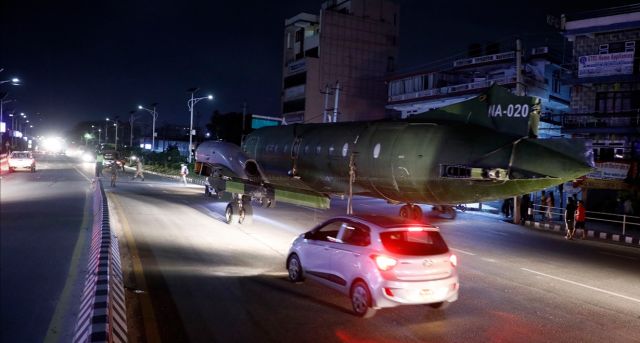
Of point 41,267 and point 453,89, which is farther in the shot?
point 453,89

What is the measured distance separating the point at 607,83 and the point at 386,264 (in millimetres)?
30886

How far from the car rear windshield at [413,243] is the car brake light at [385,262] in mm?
178

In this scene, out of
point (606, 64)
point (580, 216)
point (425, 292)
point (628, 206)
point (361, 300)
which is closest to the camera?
point (425, 292)

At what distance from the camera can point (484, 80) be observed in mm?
43812

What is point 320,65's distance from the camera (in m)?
65.4

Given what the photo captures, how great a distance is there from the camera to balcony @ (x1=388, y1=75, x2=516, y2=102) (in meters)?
41.5

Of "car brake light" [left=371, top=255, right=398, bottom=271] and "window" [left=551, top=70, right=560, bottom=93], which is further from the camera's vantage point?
"window" [left=551, top=70, right=560, bottom=93]

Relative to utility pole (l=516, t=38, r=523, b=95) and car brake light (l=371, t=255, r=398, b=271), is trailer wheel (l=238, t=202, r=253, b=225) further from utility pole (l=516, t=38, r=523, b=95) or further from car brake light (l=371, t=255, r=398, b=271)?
utility pole (l=516, t=38, r=523, b=95)

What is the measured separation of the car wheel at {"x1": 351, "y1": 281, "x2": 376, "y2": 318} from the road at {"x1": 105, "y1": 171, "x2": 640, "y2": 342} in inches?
6.5

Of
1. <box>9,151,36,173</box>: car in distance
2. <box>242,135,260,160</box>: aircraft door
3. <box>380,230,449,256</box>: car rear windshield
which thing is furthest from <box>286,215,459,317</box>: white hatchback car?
<box>9,151,36,173</box>: car in distance

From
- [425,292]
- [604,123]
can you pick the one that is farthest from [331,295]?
[604,123]

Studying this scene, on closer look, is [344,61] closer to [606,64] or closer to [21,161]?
[606,64]

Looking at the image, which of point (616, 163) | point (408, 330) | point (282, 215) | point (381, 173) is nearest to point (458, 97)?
point (616, 163)

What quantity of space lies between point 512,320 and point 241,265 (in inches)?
243
